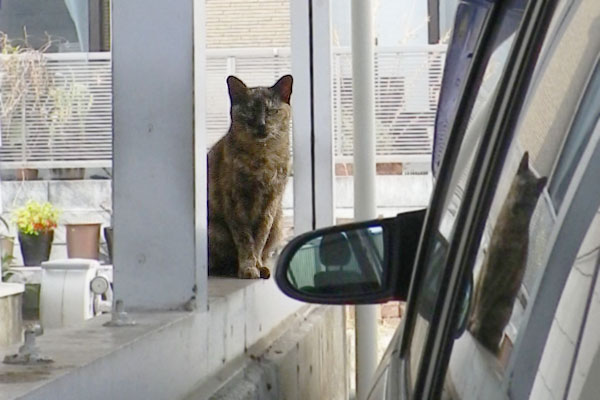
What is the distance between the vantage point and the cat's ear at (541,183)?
4.43ft

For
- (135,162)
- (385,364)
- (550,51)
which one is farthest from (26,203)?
(550,51)

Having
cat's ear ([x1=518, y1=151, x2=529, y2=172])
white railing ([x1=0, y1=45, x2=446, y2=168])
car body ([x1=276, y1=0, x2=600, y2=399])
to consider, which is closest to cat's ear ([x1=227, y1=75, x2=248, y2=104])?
car body ([x1=276, y1=0, x2=600, y2=399])

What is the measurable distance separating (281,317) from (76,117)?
10.2 metres

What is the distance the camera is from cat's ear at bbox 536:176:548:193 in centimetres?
135

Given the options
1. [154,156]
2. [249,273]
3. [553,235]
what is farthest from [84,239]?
[553,235]

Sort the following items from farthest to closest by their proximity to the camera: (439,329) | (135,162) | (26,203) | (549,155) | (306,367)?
(26,203), (306,367), (135,162), (439,329), (549,155)

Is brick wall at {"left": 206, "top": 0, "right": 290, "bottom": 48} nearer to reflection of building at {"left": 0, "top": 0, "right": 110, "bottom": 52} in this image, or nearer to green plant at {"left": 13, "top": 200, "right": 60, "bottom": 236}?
reflection of building at {"left": 0, "top": 0, "right": 110, "bottom": 52}

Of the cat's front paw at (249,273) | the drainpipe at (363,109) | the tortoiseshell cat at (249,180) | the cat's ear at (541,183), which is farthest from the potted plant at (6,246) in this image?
the cat's ear at (541,183)

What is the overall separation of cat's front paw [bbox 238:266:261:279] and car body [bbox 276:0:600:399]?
299 cm

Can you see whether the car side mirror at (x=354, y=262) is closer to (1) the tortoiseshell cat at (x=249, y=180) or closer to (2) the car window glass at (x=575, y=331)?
(2) the car window glass at (x=575, y=331)

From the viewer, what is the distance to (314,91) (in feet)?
24.6

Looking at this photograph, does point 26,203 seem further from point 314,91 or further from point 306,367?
point 306,367

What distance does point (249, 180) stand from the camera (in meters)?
6.48

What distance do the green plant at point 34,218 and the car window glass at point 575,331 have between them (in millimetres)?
12799
